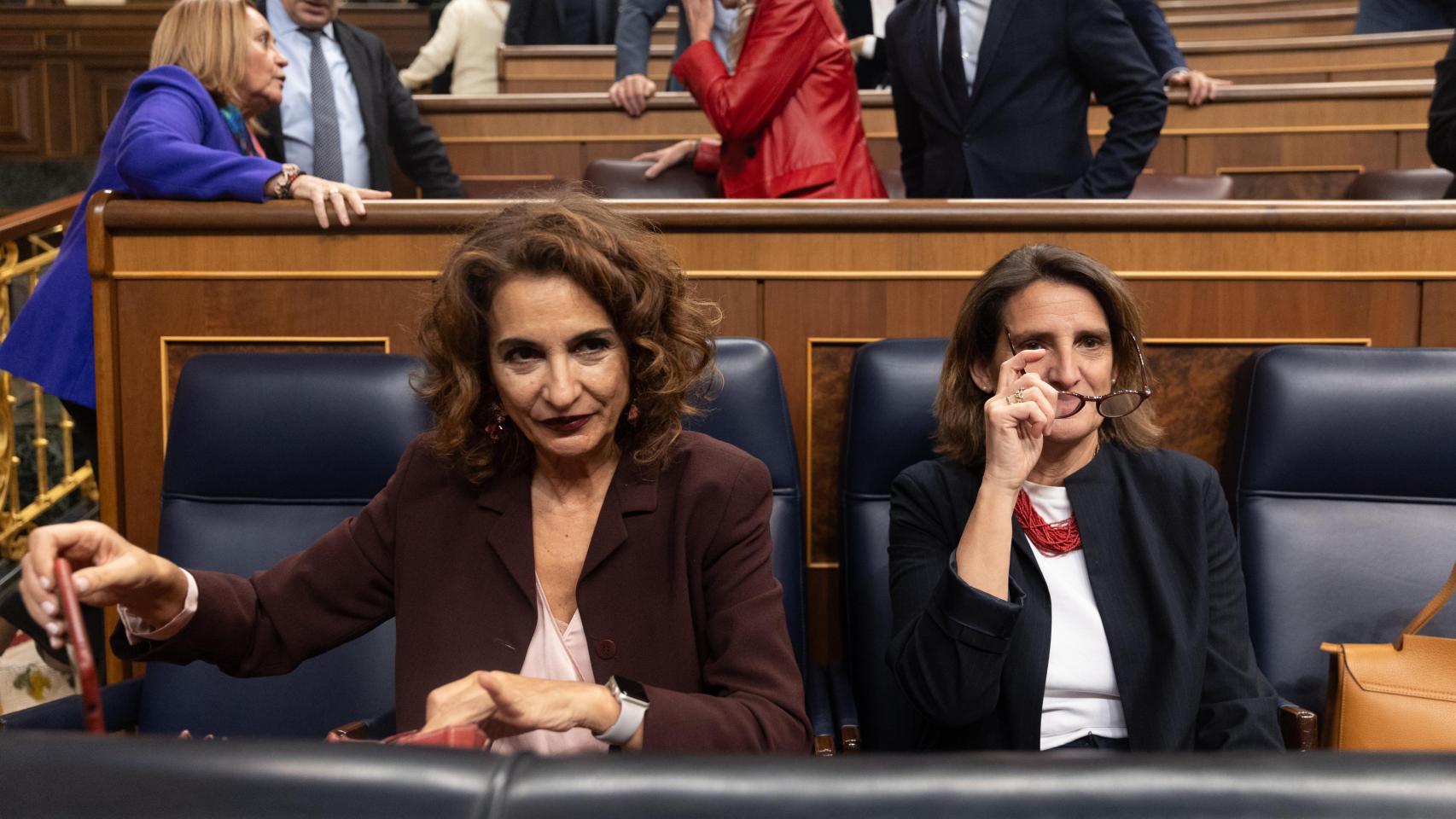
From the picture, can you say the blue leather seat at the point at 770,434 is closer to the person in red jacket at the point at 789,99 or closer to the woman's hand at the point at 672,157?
the person in red jacket at the point at 789,99

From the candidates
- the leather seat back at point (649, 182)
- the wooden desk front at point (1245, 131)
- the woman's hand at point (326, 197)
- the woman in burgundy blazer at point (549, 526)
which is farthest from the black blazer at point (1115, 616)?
the wooden desk front at point (1245, 131)

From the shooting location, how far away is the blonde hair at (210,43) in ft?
6.52

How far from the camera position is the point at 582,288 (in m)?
1.13

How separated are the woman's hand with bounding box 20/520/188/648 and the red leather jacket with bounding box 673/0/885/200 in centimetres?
142

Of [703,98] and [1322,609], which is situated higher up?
[703,98]

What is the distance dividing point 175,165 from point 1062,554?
1344 mm

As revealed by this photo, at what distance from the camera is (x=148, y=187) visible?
1806 mm

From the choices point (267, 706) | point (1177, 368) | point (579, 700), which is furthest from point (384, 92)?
point (579, 700)

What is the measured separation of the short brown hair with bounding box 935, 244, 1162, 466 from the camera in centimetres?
135

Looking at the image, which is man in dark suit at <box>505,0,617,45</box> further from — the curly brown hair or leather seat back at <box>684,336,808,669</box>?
the curly brown hair

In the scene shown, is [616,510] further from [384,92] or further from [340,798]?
[384,92]

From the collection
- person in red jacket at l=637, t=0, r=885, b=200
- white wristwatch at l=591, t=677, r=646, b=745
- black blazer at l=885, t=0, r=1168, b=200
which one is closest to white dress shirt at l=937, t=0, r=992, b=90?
black blazer at l=885, t=0, r=1168, b=200

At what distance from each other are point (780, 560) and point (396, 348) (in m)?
0.67

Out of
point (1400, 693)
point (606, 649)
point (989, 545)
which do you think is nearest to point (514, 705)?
point (606, 649)
